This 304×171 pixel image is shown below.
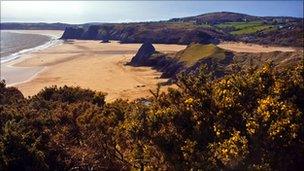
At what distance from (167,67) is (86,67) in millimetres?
12032

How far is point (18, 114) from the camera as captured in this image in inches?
768

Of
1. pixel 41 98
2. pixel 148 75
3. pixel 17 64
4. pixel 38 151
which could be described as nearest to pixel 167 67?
pixel 148 75

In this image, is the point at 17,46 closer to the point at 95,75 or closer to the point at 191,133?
the point at 95,75

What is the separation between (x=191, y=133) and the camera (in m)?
13.5

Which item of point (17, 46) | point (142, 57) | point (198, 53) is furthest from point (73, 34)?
point (198, 53)

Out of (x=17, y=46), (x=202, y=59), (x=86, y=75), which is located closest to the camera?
(x=202, y=59)

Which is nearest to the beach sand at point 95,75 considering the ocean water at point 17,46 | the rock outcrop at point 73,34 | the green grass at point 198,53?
the green grass at point 198,53

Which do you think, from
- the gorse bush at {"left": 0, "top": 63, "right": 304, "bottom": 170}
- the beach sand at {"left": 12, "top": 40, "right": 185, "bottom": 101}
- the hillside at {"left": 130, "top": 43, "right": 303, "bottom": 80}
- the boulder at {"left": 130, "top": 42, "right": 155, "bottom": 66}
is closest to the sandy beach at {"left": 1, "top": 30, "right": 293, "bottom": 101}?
the beach sand at {"left": 12, "top": 40, "right": 185, "bottom": 101}

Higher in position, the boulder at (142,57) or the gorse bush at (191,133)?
the gorse bush at (191,133)

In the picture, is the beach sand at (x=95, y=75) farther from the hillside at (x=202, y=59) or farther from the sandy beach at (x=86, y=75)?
the hillside at (x=202, y=59)

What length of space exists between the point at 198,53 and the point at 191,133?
1585 inches

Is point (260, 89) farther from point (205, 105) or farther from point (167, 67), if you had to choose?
point (167, 67)

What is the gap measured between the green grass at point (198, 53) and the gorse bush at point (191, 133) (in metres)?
32.4

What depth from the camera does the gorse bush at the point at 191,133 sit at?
38.3 ft
